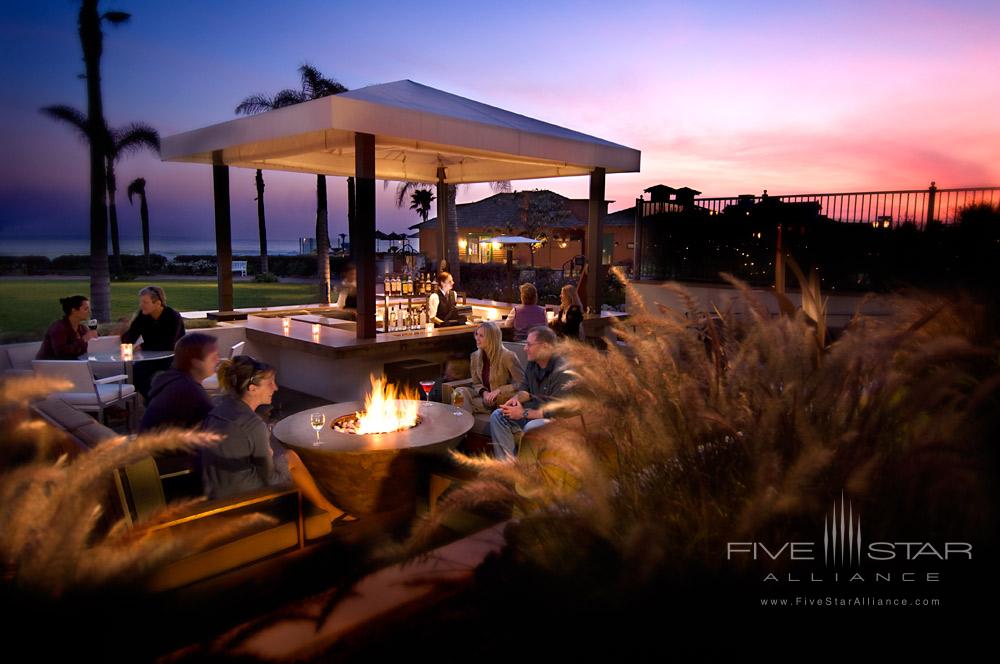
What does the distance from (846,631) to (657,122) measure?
1774 centimetres

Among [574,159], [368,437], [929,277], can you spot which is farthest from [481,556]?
[574,159]

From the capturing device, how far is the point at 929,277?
2992 millimetres

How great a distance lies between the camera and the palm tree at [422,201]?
4014 cm

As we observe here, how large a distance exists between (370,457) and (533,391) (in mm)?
1327

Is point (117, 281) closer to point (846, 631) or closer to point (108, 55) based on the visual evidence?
point (108, 55)

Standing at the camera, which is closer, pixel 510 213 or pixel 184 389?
pixel 184 389

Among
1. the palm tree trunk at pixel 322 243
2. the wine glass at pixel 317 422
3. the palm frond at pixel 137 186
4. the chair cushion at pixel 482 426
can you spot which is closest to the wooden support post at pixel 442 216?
the palm tree trunk at pixel 322 243

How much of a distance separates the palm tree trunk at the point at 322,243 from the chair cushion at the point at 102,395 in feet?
35.9

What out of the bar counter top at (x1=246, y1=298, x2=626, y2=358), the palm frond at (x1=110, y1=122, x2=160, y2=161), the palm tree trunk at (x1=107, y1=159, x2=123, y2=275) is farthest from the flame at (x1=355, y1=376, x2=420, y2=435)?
the palm tree trunk at (x1=107, y1=159, x2=123, y2=275)

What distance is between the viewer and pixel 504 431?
13.7ft

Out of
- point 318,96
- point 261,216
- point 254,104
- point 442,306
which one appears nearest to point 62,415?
point 442,306

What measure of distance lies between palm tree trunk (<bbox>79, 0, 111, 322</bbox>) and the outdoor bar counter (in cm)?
634

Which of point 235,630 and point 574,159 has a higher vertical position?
point 574,159

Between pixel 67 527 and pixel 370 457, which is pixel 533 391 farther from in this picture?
pixel 67 527
